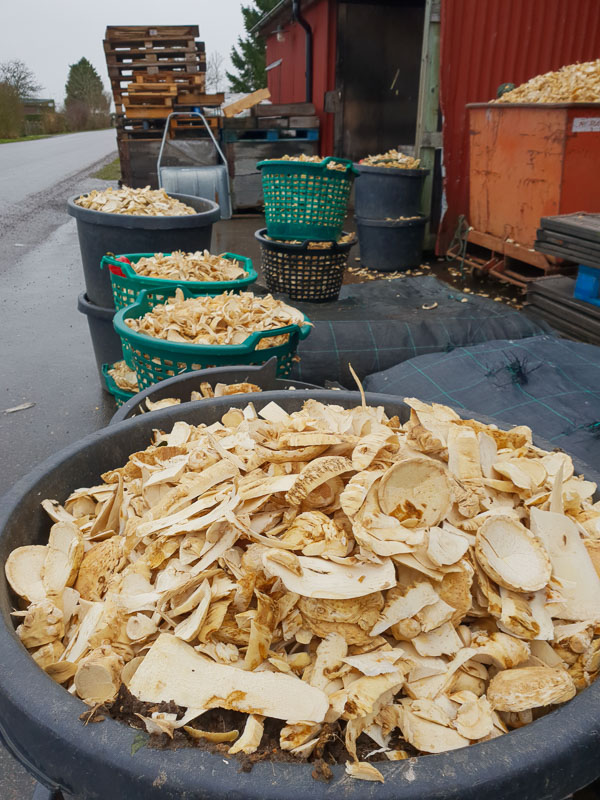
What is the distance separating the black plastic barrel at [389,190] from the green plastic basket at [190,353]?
4423 millimetres

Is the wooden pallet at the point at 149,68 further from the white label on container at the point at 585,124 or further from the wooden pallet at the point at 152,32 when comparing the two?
the white label on container at the point at 585,124

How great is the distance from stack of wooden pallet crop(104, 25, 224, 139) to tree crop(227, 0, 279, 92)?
16551 mm

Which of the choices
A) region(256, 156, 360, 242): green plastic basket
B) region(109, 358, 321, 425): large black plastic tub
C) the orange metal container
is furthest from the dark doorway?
region(109, 358, 321, 425): large black plastic tub

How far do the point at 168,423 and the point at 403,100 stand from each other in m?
9.85

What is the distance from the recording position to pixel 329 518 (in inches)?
42.5

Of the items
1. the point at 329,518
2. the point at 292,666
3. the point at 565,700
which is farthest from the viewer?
the point at 329,518

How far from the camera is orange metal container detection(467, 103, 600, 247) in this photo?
14.6ft

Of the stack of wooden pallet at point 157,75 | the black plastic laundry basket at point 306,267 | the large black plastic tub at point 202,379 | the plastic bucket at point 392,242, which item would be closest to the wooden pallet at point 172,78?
the stack of wooden pallet at point 157,75

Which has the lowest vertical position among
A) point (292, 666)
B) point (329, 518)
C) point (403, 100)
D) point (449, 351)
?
point (449, 351)

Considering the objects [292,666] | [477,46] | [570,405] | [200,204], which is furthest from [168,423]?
[477,46]

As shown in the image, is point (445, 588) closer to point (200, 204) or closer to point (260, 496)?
point (260, 496)

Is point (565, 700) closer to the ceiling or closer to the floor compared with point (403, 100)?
closer to the floor

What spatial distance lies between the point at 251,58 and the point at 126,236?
92.4 ft

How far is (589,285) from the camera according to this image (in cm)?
373
